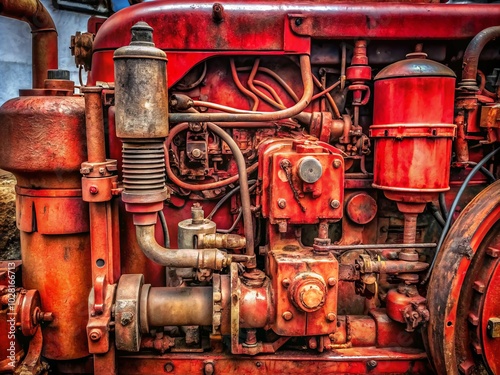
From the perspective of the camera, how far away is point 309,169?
5.30 feet

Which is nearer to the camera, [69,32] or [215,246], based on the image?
[215,246]

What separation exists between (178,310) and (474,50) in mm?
1743

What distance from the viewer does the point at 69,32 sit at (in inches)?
194

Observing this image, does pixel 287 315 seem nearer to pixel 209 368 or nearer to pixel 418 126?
Answer: pixel 209 368

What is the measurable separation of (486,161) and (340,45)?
2.97ft

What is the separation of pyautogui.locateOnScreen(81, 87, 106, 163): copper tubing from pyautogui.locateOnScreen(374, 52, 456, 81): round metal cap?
4.05 feet

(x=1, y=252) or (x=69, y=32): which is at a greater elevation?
(x=69, y=32)

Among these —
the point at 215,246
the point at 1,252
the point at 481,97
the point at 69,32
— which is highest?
the point at 69,32

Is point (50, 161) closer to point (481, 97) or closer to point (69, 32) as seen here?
point (481, 97)

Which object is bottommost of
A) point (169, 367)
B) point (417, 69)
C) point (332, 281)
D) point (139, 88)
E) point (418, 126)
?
point (169, 367)

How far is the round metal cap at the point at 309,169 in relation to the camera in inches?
63.5

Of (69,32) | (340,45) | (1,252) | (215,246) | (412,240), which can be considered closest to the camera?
A: (215,246)

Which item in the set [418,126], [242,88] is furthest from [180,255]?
[418,126]

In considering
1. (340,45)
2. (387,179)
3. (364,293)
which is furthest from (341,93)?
(364,293)
